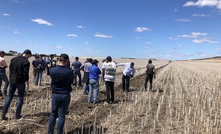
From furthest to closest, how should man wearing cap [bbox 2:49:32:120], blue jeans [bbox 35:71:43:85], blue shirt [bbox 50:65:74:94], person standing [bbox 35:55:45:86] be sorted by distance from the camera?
blue jeans [bbox 35:71:43:85], person standing [bbox 35:55:45:86], man wearing cap [bbox 2:49:32:120], blue shirt [bbox 50:65:74:94]

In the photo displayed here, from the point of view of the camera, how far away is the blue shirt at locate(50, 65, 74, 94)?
6758mm

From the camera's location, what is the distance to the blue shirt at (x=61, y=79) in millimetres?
6758

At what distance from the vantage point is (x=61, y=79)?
678 centimetres

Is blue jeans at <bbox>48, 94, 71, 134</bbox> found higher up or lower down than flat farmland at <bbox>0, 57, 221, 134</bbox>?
higher up

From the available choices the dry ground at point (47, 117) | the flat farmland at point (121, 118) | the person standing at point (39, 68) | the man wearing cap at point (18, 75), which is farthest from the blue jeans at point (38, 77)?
the man wearing cap at point (18, 75)

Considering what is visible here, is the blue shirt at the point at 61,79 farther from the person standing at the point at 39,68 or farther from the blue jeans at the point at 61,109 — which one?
the person standing at the point at 39,68

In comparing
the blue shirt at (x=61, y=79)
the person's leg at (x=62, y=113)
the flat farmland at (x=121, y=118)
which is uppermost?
the blue shirt at (x=61, y=79)

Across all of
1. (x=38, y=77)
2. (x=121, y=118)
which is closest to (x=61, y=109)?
(x=121, y=118)

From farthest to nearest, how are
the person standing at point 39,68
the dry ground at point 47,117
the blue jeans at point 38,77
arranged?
the blue jeans at point 38,77
the person standing at point 39,68
the dry ground at point 47,117

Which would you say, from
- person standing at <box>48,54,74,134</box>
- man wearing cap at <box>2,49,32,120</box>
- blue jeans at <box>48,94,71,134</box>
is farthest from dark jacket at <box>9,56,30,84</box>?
blue jeans at <box>48,94,71,134</box>

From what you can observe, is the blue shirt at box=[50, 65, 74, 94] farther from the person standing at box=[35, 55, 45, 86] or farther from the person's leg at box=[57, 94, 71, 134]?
the person standing at box=[35, 55, 45, 86]

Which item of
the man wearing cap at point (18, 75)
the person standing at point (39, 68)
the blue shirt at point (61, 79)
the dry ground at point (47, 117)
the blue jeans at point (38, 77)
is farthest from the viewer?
the blue jeans at point (38, 77)

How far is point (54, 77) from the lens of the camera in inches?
267

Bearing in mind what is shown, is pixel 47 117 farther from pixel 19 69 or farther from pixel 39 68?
pixel 39 68
